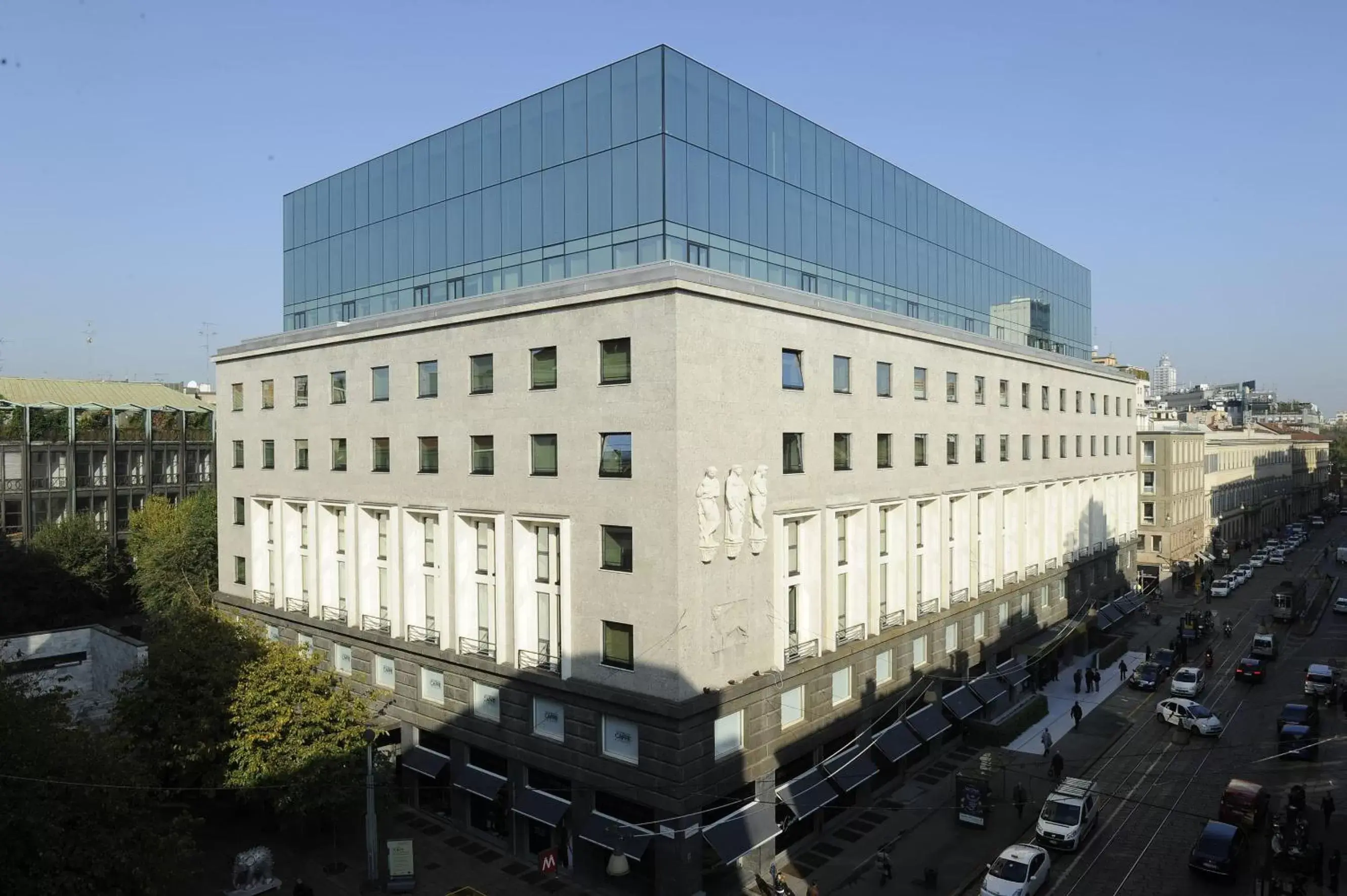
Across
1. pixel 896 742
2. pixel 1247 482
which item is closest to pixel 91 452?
pixel 896 742

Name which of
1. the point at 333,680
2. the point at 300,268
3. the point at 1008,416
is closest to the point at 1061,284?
the point at 1008,416

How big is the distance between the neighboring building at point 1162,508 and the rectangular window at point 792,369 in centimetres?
6421

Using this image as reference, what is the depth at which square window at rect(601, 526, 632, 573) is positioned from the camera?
3066cm

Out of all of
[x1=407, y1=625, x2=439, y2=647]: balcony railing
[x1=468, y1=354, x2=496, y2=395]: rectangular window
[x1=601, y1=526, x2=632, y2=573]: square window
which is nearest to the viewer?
[x1=601, y1=526, x2=632, y2=573]: square window

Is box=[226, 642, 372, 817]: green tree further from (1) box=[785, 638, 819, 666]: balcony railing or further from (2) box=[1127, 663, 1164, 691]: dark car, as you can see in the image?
(2) box=[1127, 663, 1164, 691]: dark car

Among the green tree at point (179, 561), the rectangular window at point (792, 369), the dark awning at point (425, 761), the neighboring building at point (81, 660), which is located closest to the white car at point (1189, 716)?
the rectangular window at point (792, 369)

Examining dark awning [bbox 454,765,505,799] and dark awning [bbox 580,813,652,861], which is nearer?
dark awning [bbox 580,813,652,861]

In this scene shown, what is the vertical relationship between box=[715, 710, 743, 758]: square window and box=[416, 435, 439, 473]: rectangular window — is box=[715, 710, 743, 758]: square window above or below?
below

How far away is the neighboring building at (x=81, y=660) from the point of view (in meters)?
48.9

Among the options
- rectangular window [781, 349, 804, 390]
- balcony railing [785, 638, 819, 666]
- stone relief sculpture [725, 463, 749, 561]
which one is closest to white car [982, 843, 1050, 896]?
balcony railing [785, 638, 819, 666]

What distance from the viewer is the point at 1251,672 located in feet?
176

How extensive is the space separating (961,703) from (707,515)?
23228 millimetres

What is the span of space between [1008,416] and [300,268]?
1737 inches

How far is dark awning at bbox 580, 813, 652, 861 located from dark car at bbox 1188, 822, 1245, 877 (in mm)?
18942
